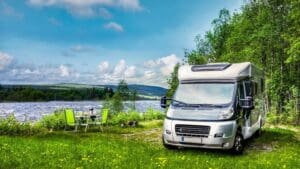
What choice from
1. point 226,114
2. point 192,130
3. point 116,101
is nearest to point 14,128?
point 192,130

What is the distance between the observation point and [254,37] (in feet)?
117

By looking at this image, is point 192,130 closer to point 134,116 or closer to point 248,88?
point 248,88

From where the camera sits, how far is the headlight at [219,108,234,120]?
12.8 meters

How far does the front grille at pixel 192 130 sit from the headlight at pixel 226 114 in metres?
0.56

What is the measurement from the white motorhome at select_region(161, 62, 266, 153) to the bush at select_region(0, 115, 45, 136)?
24.1 feet

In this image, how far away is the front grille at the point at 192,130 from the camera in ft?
41.8

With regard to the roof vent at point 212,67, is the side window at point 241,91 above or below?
below

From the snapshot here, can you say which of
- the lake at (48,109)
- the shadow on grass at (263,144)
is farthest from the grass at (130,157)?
the lake at (48,109)

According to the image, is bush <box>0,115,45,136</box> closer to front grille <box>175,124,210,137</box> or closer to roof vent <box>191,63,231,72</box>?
front grille <box>175,124,210,137</box>

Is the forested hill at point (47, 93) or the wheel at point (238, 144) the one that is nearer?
the wheel at point (238, 144)

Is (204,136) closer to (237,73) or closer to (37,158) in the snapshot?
(237,73)

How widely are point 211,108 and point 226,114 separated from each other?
23.3 inches

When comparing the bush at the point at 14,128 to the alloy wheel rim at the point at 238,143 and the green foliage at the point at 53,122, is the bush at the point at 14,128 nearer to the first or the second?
the green foliage at the point at 53,122

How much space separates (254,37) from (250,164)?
26.0 m
